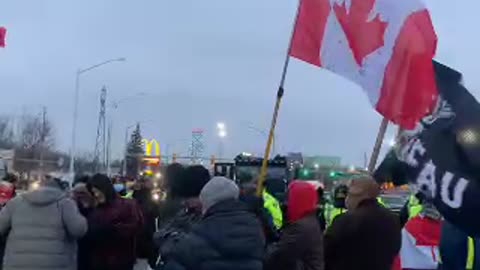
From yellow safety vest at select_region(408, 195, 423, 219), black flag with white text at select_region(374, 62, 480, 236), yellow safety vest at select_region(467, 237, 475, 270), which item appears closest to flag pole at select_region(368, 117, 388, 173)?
yellow safety vest at select_region(408, 195, 423, 219)

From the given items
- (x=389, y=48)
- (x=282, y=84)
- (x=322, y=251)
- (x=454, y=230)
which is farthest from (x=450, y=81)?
(x=282, y=84)

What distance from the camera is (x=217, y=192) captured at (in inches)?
194

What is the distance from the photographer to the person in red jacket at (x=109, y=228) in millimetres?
7594

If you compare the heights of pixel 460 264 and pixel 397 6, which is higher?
pixel 397 6

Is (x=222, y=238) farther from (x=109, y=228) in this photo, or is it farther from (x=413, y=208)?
(x=413, y=208)

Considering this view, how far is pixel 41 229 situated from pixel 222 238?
2.40 metres

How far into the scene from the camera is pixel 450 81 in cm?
495

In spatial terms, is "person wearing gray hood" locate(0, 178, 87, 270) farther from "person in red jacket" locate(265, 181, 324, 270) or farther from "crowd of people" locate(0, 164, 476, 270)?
"person in red jacket" locate(265, 181, 324, 270)

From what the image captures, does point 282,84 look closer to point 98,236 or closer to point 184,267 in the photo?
point 98,236

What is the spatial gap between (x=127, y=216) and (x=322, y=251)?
2.28 m

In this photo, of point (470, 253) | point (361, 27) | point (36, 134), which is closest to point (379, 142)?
point (361, 27)

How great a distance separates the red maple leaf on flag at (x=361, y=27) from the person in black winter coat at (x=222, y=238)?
9.91 ft

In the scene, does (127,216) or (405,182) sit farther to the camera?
(127,216)

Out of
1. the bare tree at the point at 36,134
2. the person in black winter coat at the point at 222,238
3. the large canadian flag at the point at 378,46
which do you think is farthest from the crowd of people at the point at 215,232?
the bare tree at the point at 36,134
